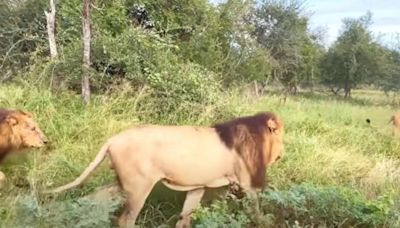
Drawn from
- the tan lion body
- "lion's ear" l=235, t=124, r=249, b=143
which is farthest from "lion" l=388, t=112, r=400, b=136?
"lion's ear" l=235, t=124, r=249, b=143

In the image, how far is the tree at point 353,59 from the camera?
37.1m

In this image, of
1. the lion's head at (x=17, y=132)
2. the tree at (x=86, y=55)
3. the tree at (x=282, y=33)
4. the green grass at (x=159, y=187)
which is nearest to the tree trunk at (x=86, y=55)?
the tree at (x=86, y=55)

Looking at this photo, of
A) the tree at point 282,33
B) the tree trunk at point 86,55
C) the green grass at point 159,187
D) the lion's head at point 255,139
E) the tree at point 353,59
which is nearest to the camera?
the green grass at point 159,187

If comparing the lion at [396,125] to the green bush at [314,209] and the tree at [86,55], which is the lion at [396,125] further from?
the tree at [86,55]

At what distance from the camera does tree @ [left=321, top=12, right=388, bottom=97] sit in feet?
122

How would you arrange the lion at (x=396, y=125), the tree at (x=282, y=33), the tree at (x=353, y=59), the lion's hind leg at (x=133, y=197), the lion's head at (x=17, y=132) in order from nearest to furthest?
the lion's hind leg at (x=133, y=197)
the lion's head at (x=17, y=132)
the lion at (x=396, y=125)
the tree at (x=282, y=33)
the tree at (x=353, y=59)

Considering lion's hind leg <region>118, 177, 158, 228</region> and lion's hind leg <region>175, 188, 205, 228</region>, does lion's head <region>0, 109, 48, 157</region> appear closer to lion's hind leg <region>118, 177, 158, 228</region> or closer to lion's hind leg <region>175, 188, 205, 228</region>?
lion's hind leg <region>118, 177, 158, 228</region>

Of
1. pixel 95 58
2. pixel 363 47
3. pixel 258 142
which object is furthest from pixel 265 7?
pixel 258 142

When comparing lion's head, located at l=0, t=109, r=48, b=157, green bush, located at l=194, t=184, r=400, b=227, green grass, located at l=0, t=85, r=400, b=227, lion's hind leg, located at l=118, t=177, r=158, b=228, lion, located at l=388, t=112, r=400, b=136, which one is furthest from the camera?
lion, located at l=388, t=112, r=400, b=136

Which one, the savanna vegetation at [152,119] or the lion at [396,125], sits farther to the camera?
the lion at [396,125]

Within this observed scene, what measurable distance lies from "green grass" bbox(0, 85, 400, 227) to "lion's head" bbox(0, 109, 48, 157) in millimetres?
192

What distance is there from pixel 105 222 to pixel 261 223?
1.61 metres

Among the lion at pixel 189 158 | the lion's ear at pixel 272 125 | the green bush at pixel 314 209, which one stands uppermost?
the lion's ear at pixel 272 125

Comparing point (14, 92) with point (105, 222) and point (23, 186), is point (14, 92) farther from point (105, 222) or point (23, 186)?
point (105, 222)
